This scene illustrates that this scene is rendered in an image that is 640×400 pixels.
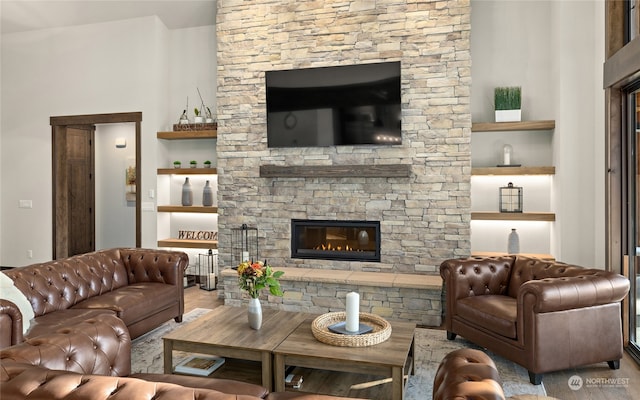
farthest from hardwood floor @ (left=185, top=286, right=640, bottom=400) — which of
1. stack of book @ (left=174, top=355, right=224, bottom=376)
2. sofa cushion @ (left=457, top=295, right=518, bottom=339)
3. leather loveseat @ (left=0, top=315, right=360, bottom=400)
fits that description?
stack of book @ (left=174, top=355, right=224, bottom=376)

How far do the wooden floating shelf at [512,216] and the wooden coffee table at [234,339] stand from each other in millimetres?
2574

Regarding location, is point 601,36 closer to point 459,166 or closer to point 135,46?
point 459,166

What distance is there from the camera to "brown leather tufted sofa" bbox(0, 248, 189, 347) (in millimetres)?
3434

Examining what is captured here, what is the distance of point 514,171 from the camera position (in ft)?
16.6

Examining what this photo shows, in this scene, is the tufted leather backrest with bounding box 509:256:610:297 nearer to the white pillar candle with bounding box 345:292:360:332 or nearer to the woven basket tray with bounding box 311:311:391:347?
the woven basket tray with bounding box 311:311:391:347

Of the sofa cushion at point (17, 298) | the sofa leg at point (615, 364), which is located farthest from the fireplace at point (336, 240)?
the sofa cushion at point (17, 298)

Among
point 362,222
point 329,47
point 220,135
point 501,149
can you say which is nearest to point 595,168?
point 501,149

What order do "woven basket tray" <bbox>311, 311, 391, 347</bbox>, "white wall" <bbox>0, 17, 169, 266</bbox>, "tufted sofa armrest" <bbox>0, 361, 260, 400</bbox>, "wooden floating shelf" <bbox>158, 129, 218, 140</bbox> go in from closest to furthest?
"tufted sofa armrest" <bbox>0, 361, 260, 400</bbox> → "woven basket tray" <bbox>311, 311, 391, 347</bbox> → "wooden floating shelf" <bbox>158, 129, 218, 140</bbox> → "white wall" <bbox>0, 17, 169, 266</bbox>

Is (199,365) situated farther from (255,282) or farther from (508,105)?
(508,105)

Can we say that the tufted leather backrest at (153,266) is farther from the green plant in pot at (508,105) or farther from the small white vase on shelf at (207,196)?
the green plant in pot at (508,105)

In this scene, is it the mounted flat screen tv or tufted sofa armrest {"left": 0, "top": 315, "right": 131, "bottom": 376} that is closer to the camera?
tufted sofa armrest {"left": 0, "top": 315, "right": 131, "bottom": 376}

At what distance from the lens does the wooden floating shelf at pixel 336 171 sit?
509 centimetres

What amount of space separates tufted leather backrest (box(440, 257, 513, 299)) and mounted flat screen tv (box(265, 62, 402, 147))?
164 cm

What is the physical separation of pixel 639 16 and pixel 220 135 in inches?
171
